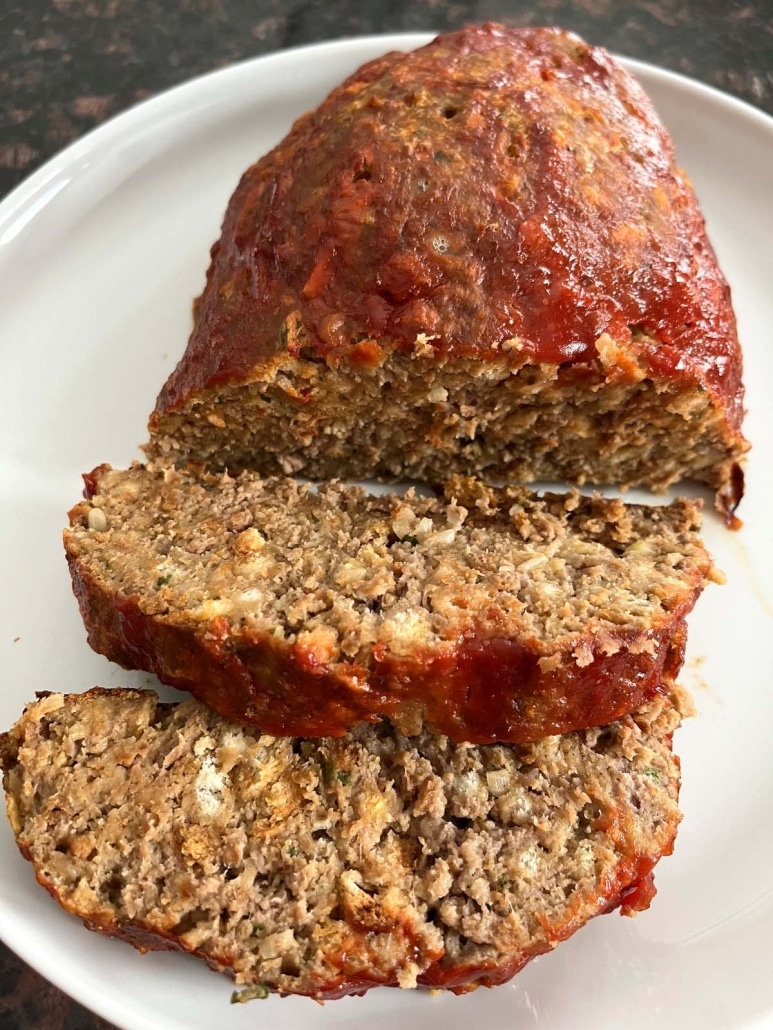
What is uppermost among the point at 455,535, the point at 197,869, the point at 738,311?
the point at 738,311

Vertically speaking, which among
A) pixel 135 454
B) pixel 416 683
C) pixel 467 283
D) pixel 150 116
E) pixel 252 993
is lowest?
pixel 252 993

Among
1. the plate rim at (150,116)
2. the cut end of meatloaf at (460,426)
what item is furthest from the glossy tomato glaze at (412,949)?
the plate rim at (150,116)

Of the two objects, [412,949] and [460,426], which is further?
[460,426]

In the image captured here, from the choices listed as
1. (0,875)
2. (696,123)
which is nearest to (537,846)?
(0,875)

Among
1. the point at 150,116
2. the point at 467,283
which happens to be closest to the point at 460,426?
the point at 467,283

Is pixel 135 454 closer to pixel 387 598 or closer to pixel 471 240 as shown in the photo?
pixel 387 598

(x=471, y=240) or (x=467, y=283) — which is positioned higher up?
(x=471, y=240)

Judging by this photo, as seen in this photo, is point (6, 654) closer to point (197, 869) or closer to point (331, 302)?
point (197, 869)
